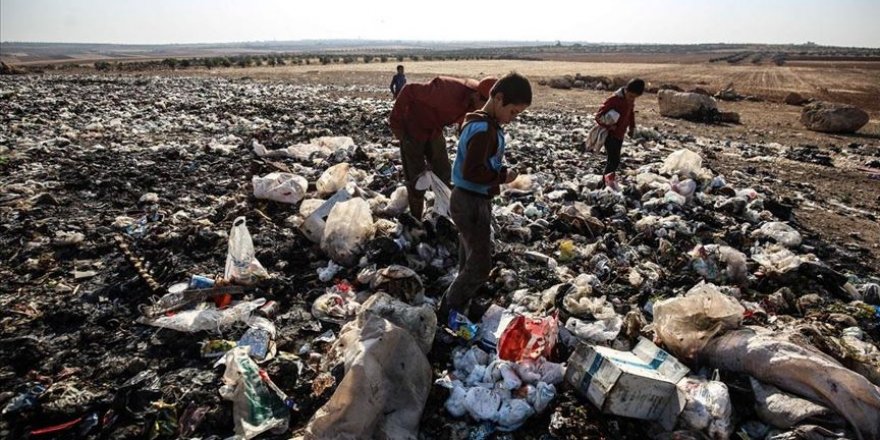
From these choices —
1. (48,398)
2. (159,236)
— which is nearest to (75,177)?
(159,236)

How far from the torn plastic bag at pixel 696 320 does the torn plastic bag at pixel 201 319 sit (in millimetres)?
2641

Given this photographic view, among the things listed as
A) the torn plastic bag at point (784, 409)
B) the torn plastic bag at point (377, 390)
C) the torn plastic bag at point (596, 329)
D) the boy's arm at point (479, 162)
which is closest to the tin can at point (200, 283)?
the torn plastic bag at point (377, 390)

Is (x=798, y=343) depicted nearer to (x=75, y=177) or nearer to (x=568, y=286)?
(x=568, y=286)

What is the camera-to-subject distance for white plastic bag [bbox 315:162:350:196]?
4.85m

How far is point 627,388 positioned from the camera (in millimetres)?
2123

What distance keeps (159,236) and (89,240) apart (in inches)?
25.1

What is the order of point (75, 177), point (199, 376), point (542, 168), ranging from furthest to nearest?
point (542, 168)
point (75, 177)
point (199, 376)

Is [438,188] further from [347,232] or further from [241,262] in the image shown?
[241,262]

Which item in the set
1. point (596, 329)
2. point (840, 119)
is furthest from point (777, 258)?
point (840, 119)

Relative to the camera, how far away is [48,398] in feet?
7.38

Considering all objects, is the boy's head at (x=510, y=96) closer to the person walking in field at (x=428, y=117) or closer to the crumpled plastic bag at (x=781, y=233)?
the person walking in field at (x=428, y=117)

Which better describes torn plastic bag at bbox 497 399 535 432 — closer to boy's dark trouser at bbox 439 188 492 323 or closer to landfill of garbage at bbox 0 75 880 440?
landfill of garbage at bbox 0 75 880 440

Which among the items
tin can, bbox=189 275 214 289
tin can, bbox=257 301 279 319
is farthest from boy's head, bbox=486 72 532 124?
tin can, bbox=189 275 214 289

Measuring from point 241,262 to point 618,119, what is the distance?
4.20m
